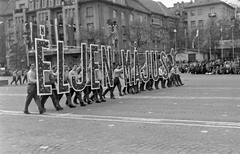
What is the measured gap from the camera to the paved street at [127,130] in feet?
20.8

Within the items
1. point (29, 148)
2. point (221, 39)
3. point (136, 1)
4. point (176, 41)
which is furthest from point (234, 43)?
point (29, 148)

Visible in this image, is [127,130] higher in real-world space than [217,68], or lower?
lower

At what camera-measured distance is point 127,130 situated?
7984mm

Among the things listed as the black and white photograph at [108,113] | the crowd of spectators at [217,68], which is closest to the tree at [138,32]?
the crowd of spectators at [217,68]

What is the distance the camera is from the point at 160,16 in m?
76.4

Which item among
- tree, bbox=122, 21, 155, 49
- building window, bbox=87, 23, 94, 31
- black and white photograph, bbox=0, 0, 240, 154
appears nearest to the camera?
black and white photograph, bbox=0, 0, 240, 154

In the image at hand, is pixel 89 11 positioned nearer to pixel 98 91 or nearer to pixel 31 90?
pixel 98 91

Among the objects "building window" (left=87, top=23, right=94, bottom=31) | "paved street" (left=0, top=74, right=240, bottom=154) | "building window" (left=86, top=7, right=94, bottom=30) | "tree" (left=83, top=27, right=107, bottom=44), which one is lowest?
"paved street" (left=0, top=74, right=240, bottom=154)

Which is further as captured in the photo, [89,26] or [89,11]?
[89,11]

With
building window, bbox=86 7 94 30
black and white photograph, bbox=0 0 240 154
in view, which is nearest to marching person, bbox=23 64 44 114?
black and white photograph, bbox=0 0 240 154

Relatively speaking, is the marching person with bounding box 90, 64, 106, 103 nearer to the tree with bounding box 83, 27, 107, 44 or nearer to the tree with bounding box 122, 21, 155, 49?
the tree with bounding box 122, 21, 155, 49

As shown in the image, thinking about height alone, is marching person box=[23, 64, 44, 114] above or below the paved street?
above

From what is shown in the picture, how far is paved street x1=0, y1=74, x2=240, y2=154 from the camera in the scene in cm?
635

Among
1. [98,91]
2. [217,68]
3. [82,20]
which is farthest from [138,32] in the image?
[98,91]
